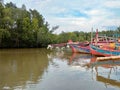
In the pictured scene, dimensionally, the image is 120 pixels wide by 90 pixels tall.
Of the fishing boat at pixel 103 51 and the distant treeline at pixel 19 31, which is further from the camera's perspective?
the distant treeline at pixel 19 31

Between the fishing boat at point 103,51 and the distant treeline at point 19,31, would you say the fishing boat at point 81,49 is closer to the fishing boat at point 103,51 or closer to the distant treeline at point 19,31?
the fishing boat at point 103,51

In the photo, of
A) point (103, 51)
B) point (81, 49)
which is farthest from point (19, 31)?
point (103, 51)

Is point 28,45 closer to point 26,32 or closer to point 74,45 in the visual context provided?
point 26,32

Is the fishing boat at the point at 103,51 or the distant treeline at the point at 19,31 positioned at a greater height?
the distant treeline at the point at 19,31

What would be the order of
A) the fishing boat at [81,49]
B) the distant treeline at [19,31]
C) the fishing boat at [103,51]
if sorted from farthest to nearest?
the distant treeline at [19,31], the fishing boat at [81,49], the fishing boat at [103,51]

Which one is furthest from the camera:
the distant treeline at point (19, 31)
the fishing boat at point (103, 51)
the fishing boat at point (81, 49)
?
the distant treeline at point (19, 31)

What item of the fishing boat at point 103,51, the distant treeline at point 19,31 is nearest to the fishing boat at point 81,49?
the fishing boat at point 103,51

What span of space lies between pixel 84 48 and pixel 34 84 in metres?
23.3

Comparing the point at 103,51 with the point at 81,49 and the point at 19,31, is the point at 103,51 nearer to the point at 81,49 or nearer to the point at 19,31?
the point at 81,49

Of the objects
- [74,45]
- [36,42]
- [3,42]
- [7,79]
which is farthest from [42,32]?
[7,79]

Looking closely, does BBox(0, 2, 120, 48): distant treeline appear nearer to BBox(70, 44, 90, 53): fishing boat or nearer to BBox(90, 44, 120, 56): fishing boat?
BBox(70, 44, 90, 53): fishing boat

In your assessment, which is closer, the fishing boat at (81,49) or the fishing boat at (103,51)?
the fishing boat at (103,51)

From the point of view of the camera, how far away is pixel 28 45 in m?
58.3

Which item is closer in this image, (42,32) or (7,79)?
(7,79)
